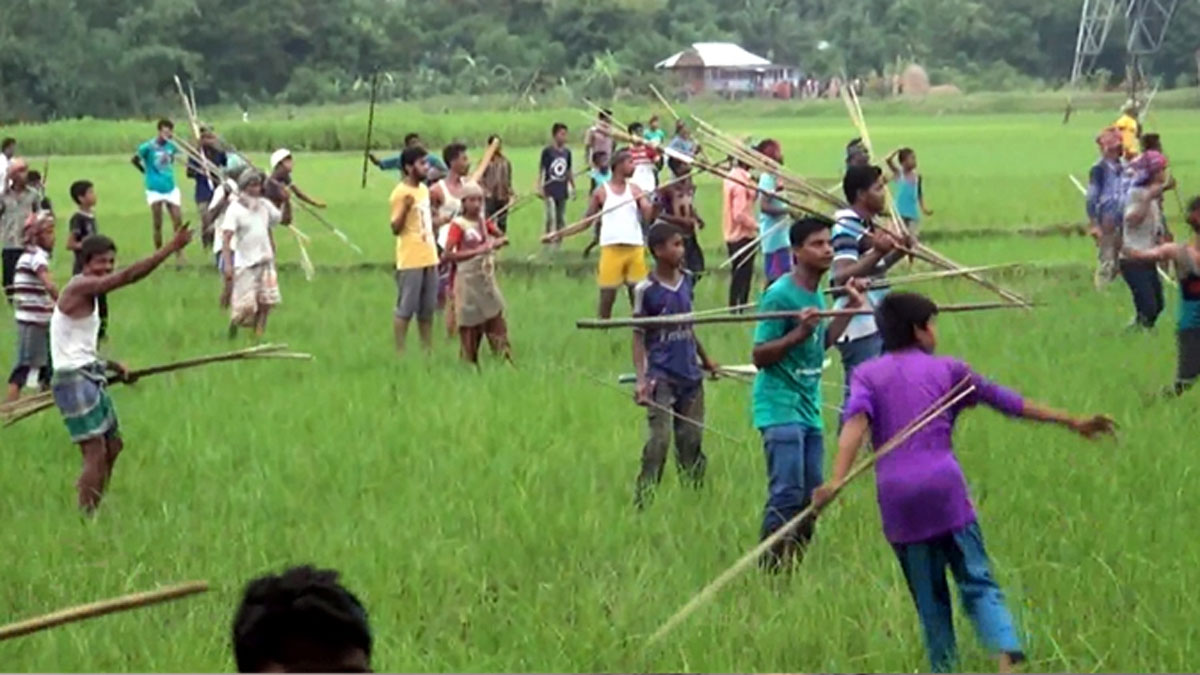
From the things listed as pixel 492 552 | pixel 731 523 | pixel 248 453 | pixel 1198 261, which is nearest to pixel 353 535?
pixel 492 552

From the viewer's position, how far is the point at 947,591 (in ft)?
21.0

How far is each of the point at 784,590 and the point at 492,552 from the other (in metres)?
1.26

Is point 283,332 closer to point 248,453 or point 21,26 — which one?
point 248,453

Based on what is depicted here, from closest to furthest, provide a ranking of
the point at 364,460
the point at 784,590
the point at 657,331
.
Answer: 1. the point at 784,590
2. the point at 657,331
3. the point at 364,460

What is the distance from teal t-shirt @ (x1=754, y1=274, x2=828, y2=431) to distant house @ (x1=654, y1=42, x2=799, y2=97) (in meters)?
66.6

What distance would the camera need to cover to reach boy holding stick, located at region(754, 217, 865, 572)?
7516mm

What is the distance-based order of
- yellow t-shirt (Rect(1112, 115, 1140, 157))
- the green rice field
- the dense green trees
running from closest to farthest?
1. the green rice field
2. yellow t-shirt (Rect(1112, 115, 1140, 157))
3. the dense green trees

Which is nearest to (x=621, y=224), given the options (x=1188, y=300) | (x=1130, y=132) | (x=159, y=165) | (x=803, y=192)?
(x=803, y=192)

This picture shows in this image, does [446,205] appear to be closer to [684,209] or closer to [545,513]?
[684,209]

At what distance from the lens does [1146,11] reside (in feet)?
230

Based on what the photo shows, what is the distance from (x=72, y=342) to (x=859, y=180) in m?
3.34

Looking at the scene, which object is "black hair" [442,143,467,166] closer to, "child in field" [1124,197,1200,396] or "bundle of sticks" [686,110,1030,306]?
"bundle of sticks" [686,110,1030,306]

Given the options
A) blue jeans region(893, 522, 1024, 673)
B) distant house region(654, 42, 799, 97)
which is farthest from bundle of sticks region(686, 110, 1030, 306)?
distant house region(654, 42, 799, 97)

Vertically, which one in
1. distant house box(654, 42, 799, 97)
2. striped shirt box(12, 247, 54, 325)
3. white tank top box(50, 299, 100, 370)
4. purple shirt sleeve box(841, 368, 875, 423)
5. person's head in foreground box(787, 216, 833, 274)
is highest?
person's head in foreground box(787, 216, 833, 274)
